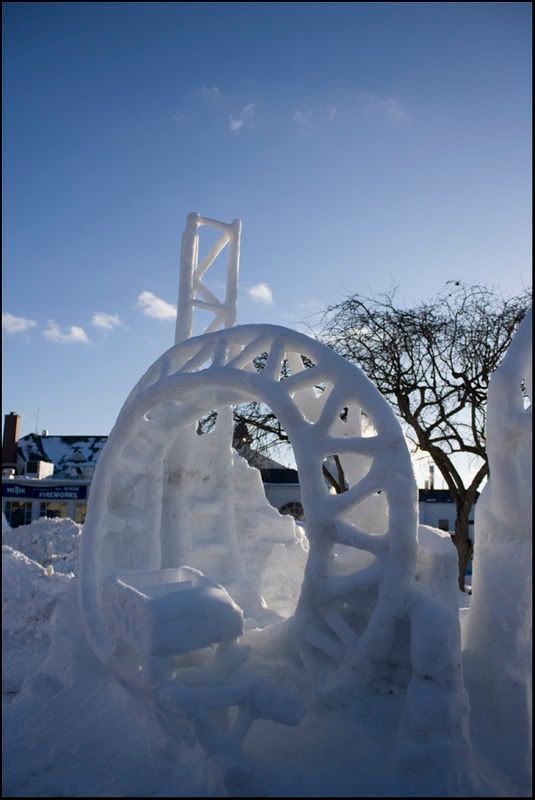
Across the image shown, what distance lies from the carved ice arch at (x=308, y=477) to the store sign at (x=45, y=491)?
774 inches

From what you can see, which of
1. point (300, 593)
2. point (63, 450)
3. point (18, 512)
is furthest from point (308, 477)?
point (63, 450)

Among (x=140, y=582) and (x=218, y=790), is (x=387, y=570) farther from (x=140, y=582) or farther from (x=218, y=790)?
(x=140, y=582)

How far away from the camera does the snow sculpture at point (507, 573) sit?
18.1 ft

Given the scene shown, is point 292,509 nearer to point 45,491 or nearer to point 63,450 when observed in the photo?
point 45,491

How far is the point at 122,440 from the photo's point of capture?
8000mm

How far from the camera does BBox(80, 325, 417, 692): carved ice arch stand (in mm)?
5820

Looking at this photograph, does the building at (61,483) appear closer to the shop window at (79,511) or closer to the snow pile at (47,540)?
the shop window at (79,511)

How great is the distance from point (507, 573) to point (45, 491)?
80.8 ft

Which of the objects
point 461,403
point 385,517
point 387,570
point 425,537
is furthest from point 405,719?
point 461,403

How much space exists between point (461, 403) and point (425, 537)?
22.4ft

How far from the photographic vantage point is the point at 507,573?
5887 millimetres

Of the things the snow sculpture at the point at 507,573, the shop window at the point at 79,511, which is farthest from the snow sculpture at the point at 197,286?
the shop window at the point at 79,511

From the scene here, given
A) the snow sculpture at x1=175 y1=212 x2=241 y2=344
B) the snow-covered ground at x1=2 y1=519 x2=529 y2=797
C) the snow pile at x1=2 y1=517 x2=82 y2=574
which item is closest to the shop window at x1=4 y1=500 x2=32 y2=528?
the snow pile at x1=2 y1=517 x2=82 y2=574

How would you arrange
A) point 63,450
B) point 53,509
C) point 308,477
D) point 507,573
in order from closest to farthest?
point 507,573, point 308,477, point 53,509, point 63,450
